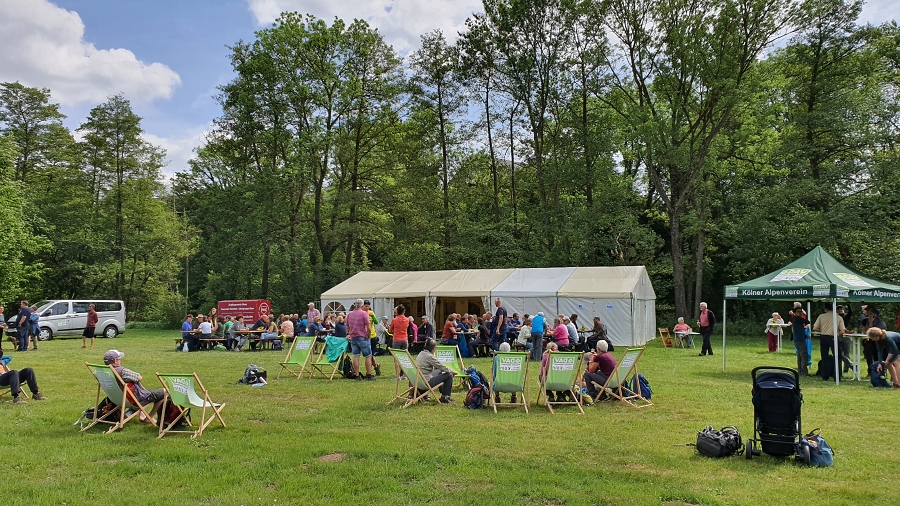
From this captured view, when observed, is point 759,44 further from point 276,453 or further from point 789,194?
point 276,453

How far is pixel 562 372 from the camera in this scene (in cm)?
727

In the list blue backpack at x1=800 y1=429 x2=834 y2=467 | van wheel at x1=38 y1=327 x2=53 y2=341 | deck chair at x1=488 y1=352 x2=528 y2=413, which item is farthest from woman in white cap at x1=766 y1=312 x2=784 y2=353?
van wheel at x1=38 y1=327 x2=53 y2=341

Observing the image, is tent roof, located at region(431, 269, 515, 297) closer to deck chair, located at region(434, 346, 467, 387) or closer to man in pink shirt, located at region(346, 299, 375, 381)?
man in pink shirt, located at region(346, 299, 375, 381)

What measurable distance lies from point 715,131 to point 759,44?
332 centimetres

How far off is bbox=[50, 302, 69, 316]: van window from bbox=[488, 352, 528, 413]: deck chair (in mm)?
19724

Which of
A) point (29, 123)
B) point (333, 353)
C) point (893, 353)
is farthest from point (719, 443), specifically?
point (29, 123)

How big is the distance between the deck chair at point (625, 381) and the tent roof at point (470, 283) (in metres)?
9.81

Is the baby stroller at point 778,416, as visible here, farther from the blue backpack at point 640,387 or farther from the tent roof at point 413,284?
the tent roof at point 413,284

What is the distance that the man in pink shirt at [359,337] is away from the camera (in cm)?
990

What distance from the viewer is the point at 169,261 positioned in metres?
32.9

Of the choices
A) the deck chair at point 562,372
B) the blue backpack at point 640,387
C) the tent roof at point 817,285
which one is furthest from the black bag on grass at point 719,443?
the tent roof at point 817,285

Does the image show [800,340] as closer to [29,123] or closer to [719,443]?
[719,443]

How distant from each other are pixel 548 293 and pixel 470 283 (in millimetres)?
2689

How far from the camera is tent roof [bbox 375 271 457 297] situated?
1886 cm
